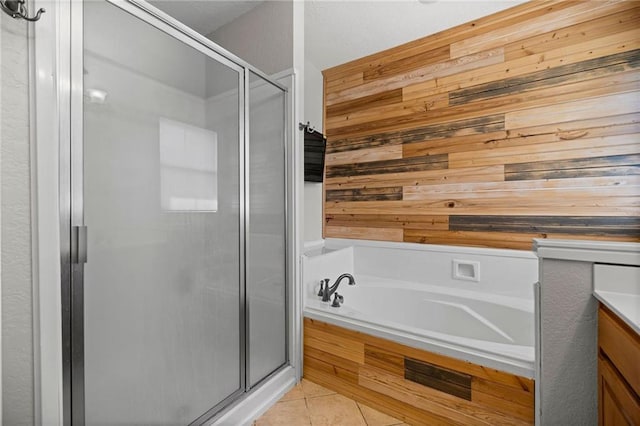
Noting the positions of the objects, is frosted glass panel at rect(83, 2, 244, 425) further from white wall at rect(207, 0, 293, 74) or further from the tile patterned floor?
white wall at rect(207, 0, 293, 74)

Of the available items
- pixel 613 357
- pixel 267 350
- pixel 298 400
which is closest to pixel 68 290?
pixel 267 350

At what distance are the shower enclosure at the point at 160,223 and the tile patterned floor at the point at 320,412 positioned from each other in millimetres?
210

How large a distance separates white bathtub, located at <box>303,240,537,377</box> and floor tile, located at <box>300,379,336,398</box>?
418 mm

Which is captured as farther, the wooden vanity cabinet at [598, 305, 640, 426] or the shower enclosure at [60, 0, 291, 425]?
the shower enclosure at [60, 0, 291, 425]

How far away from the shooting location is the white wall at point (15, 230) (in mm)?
774

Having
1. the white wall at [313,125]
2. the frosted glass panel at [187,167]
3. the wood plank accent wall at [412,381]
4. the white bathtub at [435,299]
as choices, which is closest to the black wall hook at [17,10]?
the frosted glass panel at [187,167]

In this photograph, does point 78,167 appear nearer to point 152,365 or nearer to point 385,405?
point 152,365

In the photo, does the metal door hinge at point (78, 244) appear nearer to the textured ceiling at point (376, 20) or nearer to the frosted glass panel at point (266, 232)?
the frosted glass panel at point (266, 232)

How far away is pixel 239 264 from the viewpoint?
1.45 meters

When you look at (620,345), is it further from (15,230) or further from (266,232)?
(15,230)

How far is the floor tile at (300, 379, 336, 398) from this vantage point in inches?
66.0

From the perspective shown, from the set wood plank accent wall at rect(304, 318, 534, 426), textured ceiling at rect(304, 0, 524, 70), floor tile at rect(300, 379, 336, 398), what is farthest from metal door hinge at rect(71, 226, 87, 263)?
textured ceiling at rect(304, 0, 524, 70)

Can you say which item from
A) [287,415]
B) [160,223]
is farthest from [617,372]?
[160,223]

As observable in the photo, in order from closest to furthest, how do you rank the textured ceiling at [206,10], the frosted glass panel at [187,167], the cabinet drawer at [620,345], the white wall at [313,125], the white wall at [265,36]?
the cabinet drawer at [620,345] → the frosted glass panel at [187,167] → the white wall at [265,36] → the textured ceiling at [206,10] → the white wall at [313,125]
